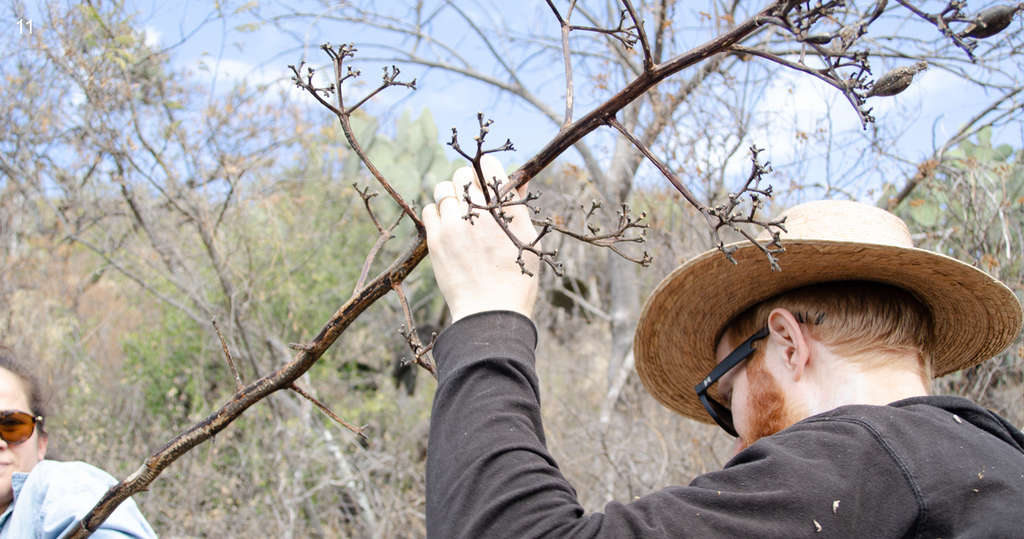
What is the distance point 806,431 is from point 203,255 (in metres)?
6.31

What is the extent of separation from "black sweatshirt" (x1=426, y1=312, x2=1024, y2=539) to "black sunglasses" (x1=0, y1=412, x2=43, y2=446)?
5.73ft

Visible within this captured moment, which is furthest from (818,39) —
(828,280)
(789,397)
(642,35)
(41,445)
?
(41,445)

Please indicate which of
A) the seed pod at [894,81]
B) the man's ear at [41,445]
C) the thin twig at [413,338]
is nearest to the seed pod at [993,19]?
the seed pod at [894,81]

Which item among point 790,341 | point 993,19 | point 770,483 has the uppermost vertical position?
point 993,19

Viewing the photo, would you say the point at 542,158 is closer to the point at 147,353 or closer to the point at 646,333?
the point at 646,333

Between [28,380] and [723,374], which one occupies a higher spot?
[28,380]

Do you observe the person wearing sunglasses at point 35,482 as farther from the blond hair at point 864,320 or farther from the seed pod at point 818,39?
the seed pod at point 818,39

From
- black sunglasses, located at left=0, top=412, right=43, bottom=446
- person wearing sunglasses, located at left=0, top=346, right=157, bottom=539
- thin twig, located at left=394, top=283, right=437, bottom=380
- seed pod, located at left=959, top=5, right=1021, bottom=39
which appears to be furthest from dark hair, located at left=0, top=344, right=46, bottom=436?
seed pod, located at left=959, top=5, right=1021, bottom=39

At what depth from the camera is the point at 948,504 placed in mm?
989

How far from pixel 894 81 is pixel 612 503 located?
766mm

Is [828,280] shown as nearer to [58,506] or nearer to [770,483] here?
[770,483]

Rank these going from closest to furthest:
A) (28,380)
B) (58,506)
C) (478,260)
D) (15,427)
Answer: (478,260), (58,506), (15,427), (28,380)

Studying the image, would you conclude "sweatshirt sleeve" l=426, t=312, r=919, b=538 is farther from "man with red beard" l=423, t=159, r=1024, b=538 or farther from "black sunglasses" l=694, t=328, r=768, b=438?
"black sunglasses" l=694, t=328, r=768, b=438

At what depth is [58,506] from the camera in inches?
74.1
